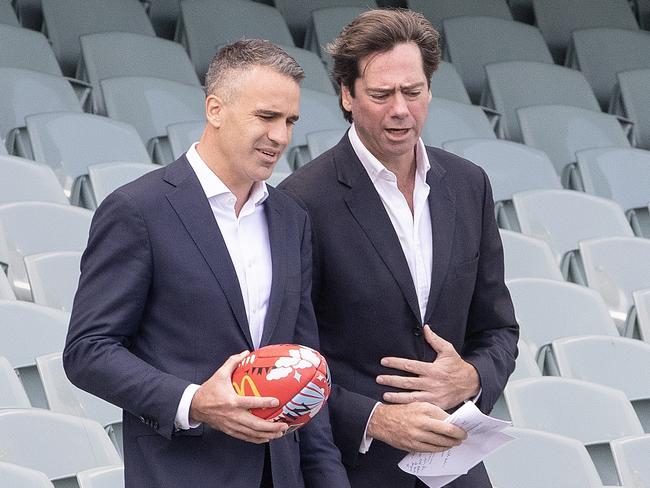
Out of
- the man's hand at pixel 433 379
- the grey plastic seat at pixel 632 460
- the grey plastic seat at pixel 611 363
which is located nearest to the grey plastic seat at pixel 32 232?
the grey plastic seat at pixel 611 363

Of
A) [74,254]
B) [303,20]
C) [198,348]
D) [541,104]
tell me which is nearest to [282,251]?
[198,348]

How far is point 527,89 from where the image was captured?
691 centimetres

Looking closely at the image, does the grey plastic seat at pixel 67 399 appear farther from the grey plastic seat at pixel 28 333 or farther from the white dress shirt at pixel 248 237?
the white dress shirt at pixel 248 237

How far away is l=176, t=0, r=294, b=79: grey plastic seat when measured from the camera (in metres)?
6.79

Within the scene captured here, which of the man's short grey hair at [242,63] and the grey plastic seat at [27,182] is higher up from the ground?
the man's short grey hair at [242,63]

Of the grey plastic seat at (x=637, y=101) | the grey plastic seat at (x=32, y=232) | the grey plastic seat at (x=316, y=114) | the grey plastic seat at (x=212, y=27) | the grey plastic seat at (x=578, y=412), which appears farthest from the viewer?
the grey plastic seat at (x=637, y=101)

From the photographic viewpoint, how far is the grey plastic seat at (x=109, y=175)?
4766 mm

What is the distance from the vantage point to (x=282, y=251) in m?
2.25

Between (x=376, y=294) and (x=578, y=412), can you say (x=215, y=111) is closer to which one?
(x=376, y=294)

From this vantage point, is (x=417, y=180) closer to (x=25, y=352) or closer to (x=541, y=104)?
(x=25, y=352)

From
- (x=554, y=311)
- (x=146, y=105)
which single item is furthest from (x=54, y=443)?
(x=146, y=105)

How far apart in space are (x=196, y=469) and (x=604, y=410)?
2.08 meters

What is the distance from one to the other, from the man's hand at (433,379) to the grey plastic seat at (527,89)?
4439 millimetres

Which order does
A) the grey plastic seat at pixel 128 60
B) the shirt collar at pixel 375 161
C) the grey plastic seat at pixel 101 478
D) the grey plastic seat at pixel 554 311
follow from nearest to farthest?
the shirt collar at pixel 375 161
the grey plastic seat at pixel 101 478
the grey plastic seat at pixel 554 311
the grey plastic seat at pixel 128 60
